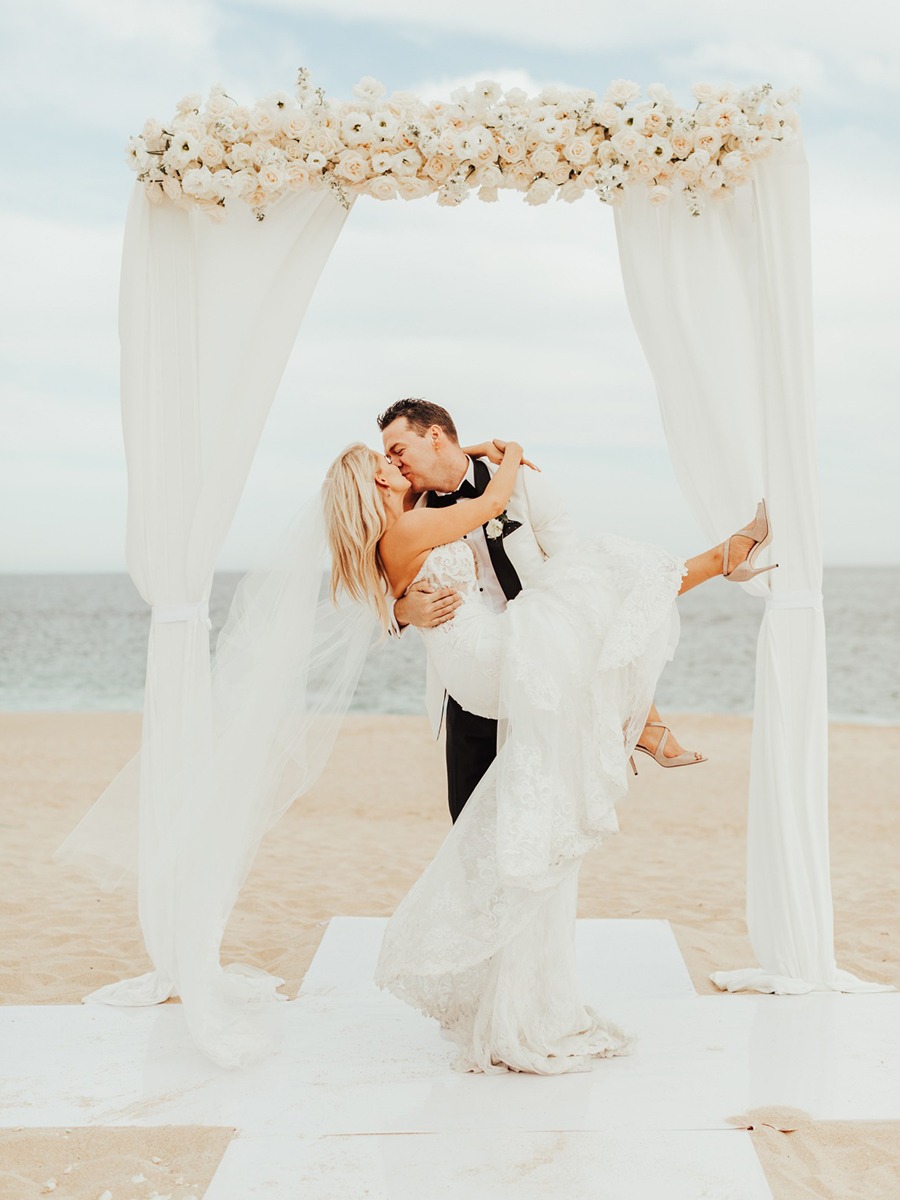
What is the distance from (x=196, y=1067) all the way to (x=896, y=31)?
2321 centimetres

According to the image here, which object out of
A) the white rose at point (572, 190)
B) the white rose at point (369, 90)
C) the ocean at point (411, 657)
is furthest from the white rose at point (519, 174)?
the ocean at point (411, 657)

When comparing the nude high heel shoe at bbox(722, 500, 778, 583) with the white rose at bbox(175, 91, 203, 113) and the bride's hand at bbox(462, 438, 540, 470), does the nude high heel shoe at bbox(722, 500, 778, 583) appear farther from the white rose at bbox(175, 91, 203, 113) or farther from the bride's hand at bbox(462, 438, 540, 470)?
the white rose at bbox(175, 91, 203, 113)

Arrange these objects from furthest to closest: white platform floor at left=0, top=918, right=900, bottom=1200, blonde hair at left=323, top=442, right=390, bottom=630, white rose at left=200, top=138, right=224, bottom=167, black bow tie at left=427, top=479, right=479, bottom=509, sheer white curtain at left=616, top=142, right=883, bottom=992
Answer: sheer white curtain at left=616, top=142, right=883, bottom=992, white rose at left=200, top=138, right=224, bottom=167, black bow tie at left=427, top=479, right=479, bottom=509, blonde hair at left=323, top=442, right=390, bottom=630, white platform floor at left=0, top=918, right=900, bottom=1200

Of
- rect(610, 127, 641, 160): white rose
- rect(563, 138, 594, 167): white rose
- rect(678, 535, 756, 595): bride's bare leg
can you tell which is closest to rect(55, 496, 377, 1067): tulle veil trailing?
rect(678, 535, 756, 595): bride's bare leg

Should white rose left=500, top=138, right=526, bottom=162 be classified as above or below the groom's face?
above

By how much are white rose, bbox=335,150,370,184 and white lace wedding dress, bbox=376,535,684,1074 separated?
58.4 inches

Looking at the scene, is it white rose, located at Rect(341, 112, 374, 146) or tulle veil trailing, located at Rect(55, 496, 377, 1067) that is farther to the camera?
white rose, located at Rect(341, 112, 374, 146)

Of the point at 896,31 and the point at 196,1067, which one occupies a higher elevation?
Result: the point at 896,31

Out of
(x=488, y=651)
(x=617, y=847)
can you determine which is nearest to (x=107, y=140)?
(x=617, y=847)

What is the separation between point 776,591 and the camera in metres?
4.30

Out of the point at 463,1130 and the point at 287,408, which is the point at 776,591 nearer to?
the point at 463,1130

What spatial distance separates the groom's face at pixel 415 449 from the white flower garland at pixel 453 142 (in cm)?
106

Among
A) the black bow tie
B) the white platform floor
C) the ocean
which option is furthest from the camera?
the ocean

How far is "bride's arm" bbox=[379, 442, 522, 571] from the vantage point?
348 cm
